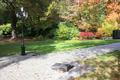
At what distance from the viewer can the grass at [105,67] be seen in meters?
12.7

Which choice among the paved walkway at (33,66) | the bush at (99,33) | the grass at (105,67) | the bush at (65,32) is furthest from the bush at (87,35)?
the grass at (105,67)

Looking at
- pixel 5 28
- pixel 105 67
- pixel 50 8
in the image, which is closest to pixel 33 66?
pixel 105 67

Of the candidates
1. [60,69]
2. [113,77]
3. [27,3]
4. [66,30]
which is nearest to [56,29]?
[66,30]

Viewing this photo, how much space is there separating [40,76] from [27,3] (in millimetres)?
17041

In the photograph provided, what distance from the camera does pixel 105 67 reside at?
13.9m

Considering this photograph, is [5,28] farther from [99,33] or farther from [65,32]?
[99,33]

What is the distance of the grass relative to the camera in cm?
1272

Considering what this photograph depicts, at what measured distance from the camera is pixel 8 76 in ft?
45.2

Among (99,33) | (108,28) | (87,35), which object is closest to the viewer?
(108,28)

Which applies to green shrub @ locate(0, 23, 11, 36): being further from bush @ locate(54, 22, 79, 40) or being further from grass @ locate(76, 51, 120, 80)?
grass @ locate(76, 51, 120, 80)

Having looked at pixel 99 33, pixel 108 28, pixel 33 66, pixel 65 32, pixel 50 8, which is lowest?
pixel 33 66

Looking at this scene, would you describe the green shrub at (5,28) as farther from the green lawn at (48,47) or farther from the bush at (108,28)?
the green lawn at (48,47)

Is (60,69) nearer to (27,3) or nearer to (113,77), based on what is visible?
(113,77)

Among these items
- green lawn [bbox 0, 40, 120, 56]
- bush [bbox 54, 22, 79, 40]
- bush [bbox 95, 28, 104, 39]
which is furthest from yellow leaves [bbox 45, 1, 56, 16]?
green lawn [bbox 0, 40, 120, 56]
